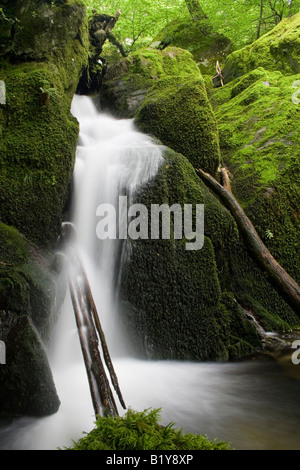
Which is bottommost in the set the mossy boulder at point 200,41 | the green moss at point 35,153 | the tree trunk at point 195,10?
the green moss at point 35,153

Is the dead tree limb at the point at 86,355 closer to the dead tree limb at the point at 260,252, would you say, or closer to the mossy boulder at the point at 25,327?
the mossy boulder at the point at 25,327

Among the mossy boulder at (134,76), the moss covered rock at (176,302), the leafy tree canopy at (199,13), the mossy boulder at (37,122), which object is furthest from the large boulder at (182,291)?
the leafy tree canopy at (199,13)

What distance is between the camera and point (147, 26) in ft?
42.5

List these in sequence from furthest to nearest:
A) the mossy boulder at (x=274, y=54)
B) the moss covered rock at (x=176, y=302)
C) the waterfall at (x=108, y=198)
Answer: the mossy boulder at (x=274, y=54)
the waterfall at (x=108, y=198)
the moss covered rock at (x=176, y=302)

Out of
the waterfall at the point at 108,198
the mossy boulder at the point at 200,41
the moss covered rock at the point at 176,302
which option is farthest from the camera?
the mossy boulder at the point at 200,41

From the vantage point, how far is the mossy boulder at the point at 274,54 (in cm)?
933

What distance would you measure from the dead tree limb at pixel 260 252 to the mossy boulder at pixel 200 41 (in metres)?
8.75

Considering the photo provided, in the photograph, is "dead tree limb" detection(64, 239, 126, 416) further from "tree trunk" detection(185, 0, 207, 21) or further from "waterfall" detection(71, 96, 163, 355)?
"tree trunk" detection(185, 0, 207, 21)

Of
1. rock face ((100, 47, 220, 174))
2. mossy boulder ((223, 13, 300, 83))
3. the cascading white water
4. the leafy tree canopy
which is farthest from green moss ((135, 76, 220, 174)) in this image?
the leafy tree canopy

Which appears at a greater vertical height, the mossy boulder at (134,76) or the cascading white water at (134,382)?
the mossy boulder at (134,76)

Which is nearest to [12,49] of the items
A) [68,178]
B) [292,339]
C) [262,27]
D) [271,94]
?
[68,178]

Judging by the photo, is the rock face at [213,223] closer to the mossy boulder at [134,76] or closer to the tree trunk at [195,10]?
the mossy boulder at [134,76]

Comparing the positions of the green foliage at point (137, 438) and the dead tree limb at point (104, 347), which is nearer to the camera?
the green foliage at point (137, 438)

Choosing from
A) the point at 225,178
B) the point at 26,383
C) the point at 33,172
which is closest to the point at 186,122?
the point at 225,178
